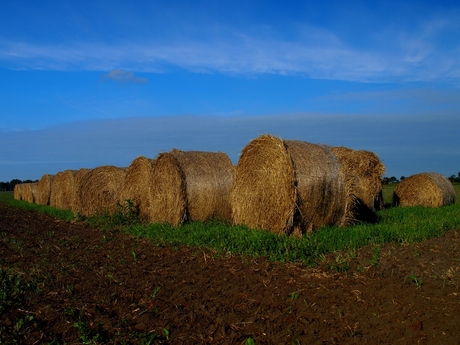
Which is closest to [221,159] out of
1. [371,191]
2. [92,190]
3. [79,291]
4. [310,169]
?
[310,169]

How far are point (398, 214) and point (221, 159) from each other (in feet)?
17.5

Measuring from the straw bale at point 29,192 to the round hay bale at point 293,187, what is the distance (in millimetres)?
20815

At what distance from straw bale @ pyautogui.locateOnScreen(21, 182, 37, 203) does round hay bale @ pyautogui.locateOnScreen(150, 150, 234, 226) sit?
59.1ft

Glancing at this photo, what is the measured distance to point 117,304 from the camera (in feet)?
18.8

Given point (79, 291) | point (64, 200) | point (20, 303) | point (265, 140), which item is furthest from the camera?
point (64, 200)

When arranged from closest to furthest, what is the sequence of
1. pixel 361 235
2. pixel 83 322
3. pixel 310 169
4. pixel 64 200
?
pixel 83 322
pixel 361 235
pixel 310 169
pixel 64 200

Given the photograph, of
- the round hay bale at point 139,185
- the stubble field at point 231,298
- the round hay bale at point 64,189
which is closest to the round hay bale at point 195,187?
the round hay bale at point 139,185

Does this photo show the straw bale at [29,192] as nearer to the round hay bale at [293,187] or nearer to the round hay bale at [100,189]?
the round hay bale at [100,189]

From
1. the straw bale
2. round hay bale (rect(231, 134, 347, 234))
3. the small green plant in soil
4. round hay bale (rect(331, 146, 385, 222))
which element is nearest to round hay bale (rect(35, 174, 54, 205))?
the straw bale

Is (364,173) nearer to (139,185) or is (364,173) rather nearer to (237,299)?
(139,185)

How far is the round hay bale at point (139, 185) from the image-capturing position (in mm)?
14242

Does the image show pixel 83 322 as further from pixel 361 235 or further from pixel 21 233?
pixel 21 233

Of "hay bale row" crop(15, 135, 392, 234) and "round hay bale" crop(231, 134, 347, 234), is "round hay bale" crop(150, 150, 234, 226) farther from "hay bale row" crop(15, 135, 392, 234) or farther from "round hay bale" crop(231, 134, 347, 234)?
"round hay bale" crop(231, 134, 347, 234)

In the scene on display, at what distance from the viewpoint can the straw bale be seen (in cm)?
2828
